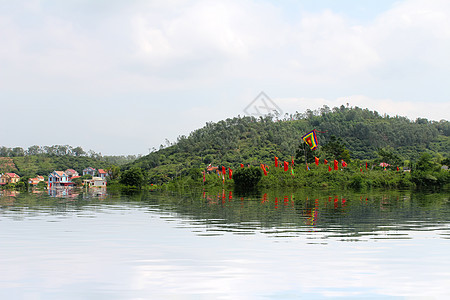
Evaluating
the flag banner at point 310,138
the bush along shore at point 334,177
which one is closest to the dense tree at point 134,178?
the bush along shore at point 334,177

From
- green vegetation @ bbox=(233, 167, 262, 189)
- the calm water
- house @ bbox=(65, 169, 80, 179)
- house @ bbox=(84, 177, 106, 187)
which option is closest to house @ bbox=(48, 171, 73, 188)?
house @ bbox=(65, 169, 80, 179)

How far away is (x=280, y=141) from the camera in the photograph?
108m

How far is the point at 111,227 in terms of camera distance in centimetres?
1855

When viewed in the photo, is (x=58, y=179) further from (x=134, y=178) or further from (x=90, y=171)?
(x=134, y=178)

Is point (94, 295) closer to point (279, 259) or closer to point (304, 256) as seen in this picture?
point (279, 259)

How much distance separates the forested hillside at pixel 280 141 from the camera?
324 ft

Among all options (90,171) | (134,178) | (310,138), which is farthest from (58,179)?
(310,138)

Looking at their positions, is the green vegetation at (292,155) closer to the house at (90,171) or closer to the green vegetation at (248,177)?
the green vegetation at (248,177)

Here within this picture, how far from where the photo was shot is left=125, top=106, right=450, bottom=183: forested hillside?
3888 inches

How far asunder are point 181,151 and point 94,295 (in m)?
107

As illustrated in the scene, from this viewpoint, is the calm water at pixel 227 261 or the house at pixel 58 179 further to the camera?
the house at pixel 58 179

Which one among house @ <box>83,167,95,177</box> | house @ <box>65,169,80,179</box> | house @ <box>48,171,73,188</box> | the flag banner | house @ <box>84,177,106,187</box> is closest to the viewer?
the flag banner

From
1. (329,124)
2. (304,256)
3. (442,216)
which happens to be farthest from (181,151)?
(304,256)

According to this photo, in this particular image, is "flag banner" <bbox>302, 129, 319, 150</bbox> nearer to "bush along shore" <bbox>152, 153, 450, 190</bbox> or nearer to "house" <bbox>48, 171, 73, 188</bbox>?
"bush along shore" <bbox>152, 153, 450, 190</bbox>
